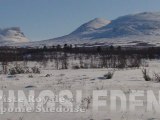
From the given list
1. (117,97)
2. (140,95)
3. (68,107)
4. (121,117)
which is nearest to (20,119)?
(68,107)

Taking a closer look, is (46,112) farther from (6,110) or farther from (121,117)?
(121,117)

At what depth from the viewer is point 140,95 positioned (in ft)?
25.6

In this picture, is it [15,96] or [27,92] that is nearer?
[15,96]

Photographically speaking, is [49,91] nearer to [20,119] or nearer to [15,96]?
[15,96]

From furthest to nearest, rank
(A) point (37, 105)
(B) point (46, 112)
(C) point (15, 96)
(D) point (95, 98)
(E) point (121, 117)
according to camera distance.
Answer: (C) point (15, 96), (D) point (95, 98), (A) point (37, 105), (B) point (46, 112), (E) point (121, 117)

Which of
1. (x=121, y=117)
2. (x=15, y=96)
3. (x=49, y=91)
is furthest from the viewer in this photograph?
(x=49, y=91)

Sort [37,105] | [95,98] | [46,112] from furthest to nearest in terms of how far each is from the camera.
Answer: [95,98], [37,105], [46,112]

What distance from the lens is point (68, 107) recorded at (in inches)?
264

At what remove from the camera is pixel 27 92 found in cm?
862

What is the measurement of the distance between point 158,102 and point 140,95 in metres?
0.86

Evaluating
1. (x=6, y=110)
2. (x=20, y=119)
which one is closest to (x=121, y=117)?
(x=20, y=119)

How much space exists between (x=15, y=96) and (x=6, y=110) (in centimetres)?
137

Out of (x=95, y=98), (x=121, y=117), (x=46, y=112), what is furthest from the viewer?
(x=95, y=98)

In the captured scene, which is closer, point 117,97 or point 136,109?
point 136,109
